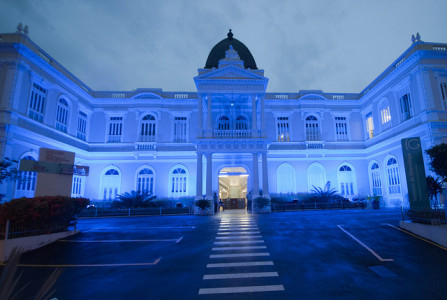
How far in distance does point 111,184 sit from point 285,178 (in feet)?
54.9

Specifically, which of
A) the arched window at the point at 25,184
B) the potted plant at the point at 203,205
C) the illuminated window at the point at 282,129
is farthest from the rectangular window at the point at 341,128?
the arched window at the point at 25,184

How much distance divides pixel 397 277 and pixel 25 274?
892 centimetres

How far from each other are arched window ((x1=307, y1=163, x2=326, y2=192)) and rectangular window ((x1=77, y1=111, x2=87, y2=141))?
21986mm

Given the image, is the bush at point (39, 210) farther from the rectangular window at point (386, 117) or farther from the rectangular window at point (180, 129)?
the rectangular window at point (386, 117)

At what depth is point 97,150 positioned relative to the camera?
2414 cm

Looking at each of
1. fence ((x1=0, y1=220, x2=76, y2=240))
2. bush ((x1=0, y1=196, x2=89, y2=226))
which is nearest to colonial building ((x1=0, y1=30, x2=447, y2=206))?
bush ((x1=0, y1=196, x2=89, y2=226))

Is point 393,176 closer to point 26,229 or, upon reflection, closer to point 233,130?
point 233,130

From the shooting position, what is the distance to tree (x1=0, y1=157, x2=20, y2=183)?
14528 mm

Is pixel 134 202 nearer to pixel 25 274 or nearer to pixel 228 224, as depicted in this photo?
pixel 228 224

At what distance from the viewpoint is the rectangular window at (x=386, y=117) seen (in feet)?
70.2

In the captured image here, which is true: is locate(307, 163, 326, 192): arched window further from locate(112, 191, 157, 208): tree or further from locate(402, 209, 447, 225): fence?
locate(112, 191, 157, 208): tree

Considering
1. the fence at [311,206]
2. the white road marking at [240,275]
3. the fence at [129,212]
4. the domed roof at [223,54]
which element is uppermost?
the domed roof at [223,54]

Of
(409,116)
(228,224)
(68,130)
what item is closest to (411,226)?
(228,224)

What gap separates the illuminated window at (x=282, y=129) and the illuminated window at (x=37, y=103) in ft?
66.1
